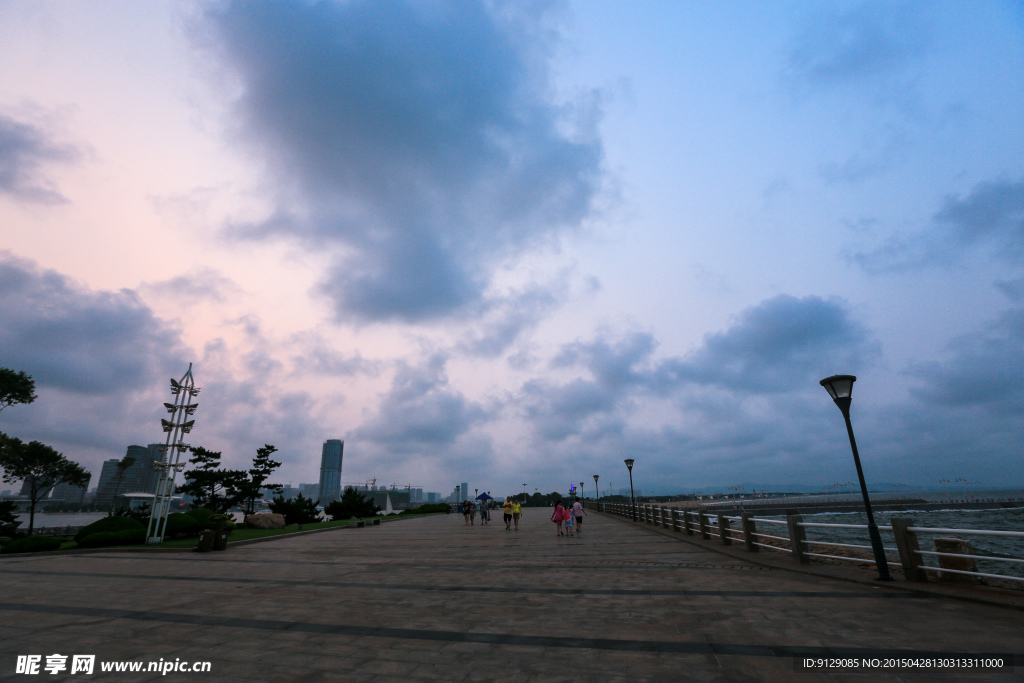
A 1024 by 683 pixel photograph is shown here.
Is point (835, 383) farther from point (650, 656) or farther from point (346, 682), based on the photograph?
point (346, 682)

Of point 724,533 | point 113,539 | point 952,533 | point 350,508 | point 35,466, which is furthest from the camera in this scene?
point 350,508

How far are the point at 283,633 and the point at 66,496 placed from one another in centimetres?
22775

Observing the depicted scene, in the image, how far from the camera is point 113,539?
18969mm

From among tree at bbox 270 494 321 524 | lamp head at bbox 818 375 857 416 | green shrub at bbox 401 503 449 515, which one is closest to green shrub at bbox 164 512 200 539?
tree at bbox 270 494 321 524

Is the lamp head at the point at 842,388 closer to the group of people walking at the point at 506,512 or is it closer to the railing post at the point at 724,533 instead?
the railing post at the point at 724,533

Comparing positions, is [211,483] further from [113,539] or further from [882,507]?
[882,507]

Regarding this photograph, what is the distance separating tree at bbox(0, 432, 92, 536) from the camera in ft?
123

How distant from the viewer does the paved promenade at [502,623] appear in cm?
496

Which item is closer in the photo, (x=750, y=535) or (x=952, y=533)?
(x=952, y=533)

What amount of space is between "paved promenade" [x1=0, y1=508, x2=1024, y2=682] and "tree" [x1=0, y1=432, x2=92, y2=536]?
3861 cm

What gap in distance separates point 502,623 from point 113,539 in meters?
21.3

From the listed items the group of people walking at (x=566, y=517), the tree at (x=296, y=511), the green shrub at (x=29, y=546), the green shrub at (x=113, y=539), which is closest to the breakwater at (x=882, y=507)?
the tree at (x=296, y=511)

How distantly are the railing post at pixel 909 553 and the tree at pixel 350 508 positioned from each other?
45148mm

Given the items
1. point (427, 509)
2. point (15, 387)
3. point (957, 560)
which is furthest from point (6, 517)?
point (957, 560)
